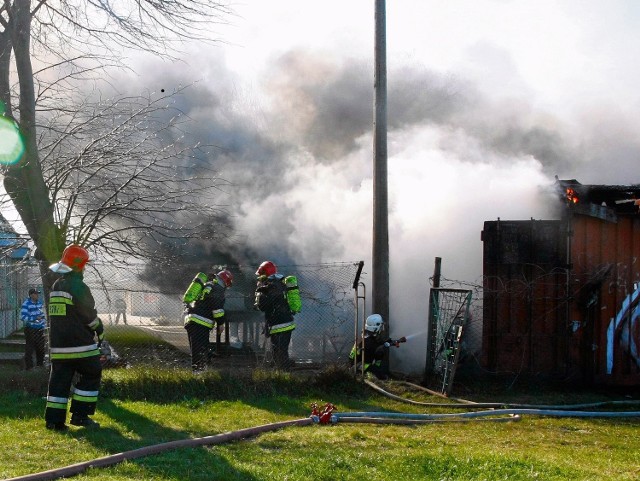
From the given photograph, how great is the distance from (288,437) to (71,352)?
2.14 m

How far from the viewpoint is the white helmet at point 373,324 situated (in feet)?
33.6

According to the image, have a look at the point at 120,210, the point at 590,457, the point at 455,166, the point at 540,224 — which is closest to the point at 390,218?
the point at 455,166

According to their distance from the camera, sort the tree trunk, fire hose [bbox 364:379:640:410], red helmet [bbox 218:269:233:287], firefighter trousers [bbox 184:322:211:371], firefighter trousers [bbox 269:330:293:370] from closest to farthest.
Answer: fire hose [bbox 364:379:640:410]
the tree trunk
firefighter trousers [bbox 184:322:211:371]
firefighter trousers [bbox 269:330:293:370]
red helmet [bbox 218:269:233:287]

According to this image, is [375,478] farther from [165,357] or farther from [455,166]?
[455,166]

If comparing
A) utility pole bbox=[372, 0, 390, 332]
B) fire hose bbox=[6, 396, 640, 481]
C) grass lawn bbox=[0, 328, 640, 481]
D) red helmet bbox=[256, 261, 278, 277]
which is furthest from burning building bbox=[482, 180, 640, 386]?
red helmet bbox=[256, 261, 278, 277]

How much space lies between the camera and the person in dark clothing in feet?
35.4

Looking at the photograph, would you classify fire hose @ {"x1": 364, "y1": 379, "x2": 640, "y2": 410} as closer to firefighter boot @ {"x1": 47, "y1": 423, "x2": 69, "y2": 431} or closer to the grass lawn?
the grass lawn

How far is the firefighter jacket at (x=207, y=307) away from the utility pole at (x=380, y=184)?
208cm

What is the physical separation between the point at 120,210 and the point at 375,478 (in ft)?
18.3

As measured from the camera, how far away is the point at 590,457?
20.8 ft

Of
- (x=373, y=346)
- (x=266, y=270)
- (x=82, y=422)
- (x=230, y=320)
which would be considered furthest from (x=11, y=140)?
(x=373, y=346)

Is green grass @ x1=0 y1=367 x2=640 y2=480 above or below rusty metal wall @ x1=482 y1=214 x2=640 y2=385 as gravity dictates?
below

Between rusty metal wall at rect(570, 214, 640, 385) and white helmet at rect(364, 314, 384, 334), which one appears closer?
rusty metal wall at rect(570, 214, 640, 385)

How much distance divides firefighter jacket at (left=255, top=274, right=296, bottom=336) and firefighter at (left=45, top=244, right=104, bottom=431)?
337 centimetres
